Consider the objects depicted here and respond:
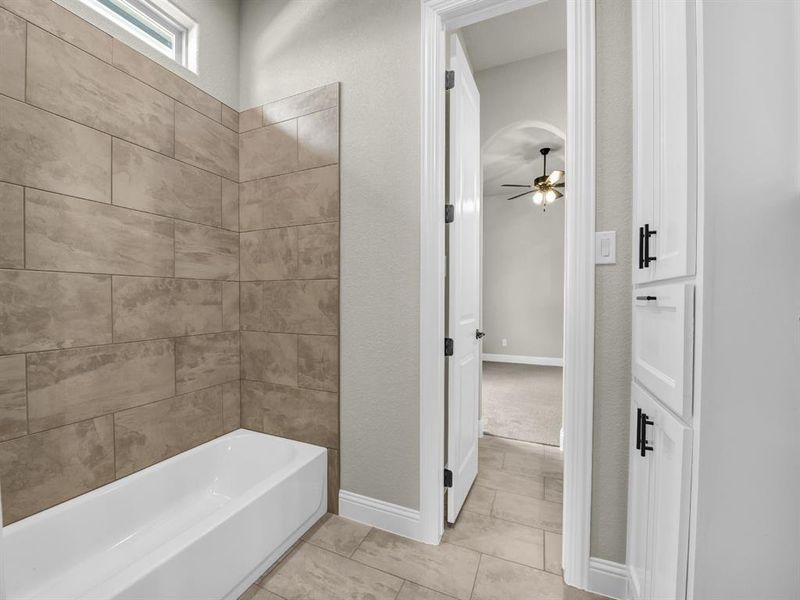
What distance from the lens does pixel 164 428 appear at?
70.1 inches

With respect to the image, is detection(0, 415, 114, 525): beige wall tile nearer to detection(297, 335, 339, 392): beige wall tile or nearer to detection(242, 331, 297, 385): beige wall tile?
detection(242, 331, 297, 385): beige wall tile

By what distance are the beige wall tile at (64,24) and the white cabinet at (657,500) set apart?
2.38m

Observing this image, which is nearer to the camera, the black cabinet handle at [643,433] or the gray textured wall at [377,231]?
the black cabinet handle at [643,433]

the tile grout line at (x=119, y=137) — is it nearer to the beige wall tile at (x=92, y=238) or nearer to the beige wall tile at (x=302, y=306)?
the beige wall tile at (x=92, y=238)

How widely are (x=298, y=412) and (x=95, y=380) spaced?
35.4 inches

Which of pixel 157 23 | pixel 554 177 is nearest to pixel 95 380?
pixel 157 23

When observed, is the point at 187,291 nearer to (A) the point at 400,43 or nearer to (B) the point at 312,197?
(B) the point at 312,197

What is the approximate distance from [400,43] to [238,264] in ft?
4.77

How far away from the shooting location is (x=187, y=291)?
6.16 ft

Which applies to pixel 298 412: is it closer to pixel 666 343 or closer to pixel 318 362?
pixel 318 362

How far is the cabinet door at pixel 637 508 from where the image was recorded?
1082 mm

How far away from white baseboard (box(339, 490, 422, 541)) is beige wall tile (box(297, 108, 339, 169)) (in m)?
1.72

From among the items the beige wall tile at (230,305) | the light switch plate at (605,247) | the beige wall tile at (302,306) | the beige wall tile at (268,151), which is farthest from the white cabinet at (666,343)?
the beige wall tile at (230,305)

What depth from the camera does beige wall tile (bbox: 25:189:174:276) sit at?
52.6 inches
